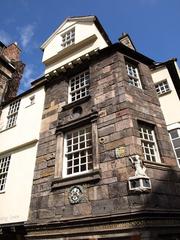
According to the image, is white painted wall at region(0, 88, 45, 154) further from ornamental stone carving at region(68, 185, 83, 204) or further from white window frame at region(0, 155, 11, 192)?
ornamental stone carving at region(68, 185, 83, 204)

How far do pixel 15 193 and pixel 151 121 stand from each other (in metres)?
6.20

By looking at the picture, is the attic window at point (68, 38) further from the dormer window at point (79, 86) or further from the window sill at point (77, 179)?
the window sill at point (77, 179)

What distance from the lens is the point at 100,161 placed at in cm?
707

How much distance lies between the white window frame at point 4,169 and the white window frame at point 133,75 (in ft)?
22.2

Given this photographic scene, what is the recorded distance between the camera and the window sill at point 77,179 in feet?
22.3

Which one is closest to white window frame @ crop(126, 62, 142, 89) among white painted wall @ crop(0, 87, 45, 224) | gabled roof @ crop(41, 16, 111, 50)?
gabled roof @ crop(41, 16, 111, 50)

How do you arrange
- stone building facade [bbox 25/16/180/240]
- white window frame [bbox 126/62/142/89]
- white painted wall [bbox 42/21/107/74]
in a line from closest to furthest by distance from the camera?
stone building facade [bbox 25/16/180/240] → white window frame [bbox 126/62/142/89] → white painted wall [bbox 42/21/107/74]

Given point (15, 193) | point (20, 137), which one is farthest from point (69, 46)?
point (15, 193)

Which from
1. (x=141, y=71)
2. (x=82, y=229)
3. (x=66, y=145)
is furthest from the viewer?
(x=141, y=71)

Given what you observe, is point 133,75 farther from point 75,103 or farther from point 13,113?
point 13,113

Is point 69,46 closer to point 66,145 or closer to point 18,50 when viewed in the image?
point 66,145

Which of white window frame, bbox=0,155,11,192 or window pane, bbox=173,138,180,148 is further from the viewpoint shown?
white window frame, bbox=0,155,11,192

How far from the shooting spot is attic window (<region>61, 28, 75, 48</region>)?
11638mm

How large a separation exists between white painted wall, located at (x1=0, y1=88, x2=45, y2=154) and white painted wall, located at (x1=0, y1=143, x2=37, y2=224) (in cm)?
63
